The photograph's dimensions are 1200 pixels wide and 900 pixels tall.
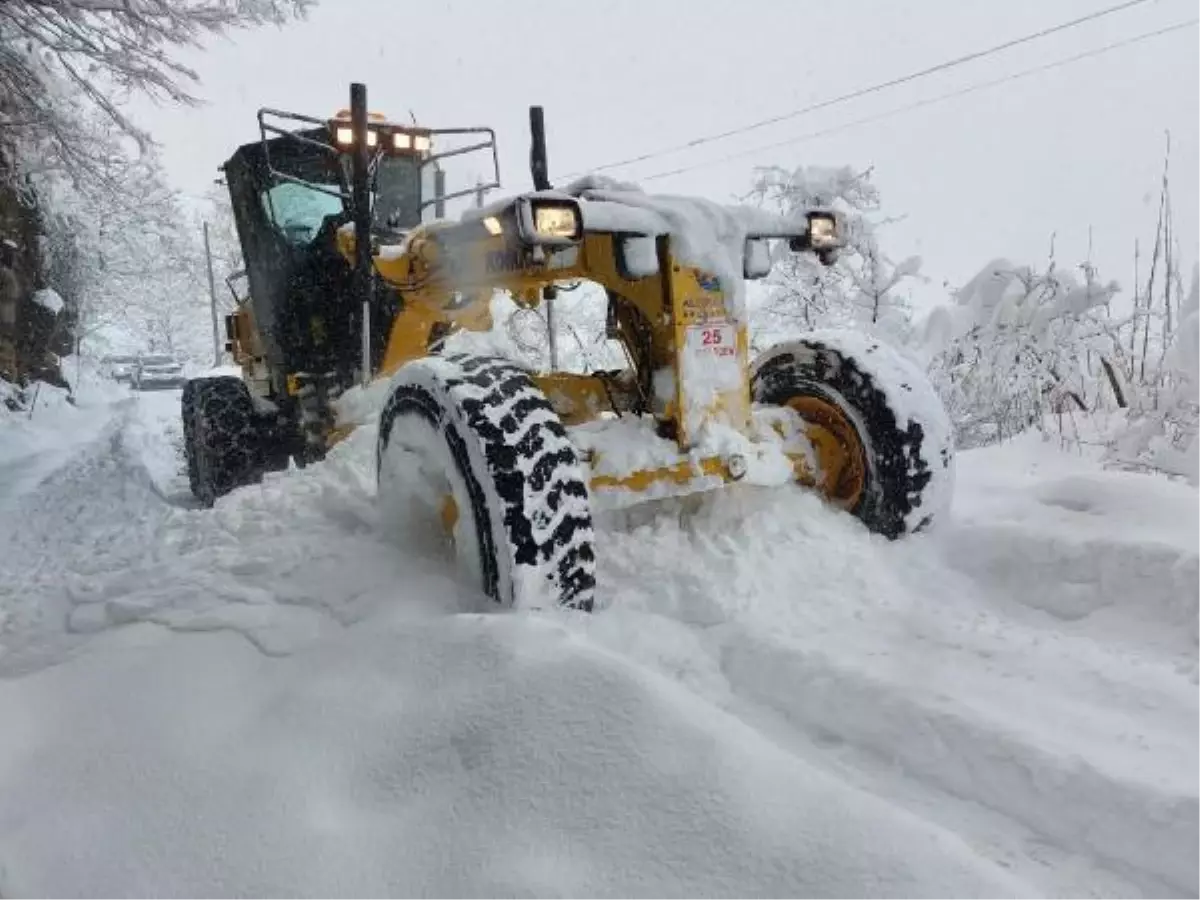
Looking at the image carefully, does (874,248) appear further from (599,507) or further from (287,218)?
(599,507)

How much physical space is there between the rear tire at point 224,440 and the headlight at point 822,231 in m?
4.01

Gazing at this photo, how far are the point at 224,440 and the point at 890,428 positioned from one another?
4.30 metres

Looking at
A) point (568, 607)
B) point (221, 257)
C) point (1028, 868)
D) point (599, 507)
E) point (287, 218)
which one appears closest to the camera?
point (1028, 868)

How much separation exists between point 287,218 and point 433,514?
3.65 meters

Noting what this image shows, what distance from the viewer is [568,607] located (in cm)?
280

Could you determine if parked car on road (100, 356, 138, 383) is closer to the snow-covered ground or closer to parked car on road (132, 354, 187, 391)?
parked car on road (132, 354, 187, 391)

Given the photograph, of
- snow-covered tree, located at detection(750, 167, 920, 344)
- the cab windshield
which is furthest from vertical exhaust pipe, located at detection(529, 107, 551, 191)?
snow-covered tree, located at detection(750, 167, 920, 344)

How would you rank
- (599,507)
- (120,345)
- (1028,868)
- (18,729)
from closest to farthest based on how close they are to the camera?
(1028,868)
(18,729)
(599,507)
(120,345)

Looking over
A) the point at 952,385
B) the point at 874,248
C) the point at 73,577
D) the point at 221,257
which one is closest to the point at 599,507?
the point at 73,577

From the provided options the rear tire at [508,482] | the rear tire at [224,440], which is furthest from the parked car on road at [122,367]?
the rear tire at [508,482]

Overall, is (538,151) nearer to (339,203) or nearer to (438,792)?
(339,203)

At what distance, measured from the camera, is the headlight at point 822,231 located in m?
3.74

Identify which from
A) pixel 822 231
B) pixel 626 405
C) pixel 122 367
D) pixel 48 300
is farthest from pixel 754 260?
pixel 122 367

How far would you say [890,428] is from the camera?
3.56 m
